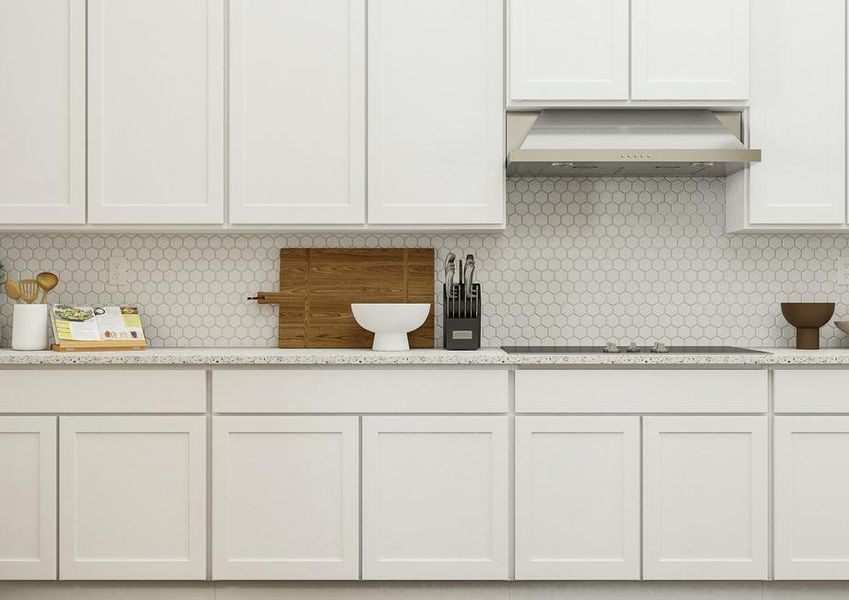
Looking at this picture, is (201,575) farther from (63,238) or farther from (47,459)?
(63,238)

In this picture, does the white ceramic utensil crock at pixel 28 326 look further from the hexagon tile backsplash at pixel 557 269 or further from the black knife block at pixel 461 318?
the black knife block at pixel 461 318

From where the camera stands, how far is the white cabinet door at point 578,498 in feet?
8.36

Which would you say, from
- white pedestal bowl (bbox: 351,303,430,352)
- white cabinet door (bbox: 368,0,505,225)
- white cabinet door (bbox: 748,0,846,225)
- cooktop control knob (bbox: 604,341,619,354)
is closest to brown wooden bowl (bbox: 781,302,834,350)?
white cabinet door (bbox: 748,0,846,225)

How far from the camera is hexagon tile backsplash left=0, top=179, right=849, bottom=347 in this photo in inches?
122

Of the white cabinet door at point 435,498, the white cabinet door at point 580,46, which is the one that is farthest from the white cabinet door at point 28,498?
the white cabinet door at point 580,46

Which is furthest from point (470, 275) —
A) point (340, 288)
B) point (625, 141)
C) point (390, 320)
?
point (625, 141)

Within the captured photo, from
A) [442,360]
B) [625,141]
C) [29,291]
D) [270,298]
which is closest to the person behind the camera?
[442,360]

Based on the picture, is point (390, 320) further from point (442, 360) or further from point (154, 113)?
point (154, 113)

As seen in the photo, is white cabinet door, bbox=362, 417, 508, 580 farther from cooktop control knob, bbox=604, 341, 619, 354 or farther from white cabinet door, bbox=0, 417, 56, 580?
white cabinet door, bbox=0, 417, 56, 580

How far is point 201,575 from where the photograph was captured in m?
2.57

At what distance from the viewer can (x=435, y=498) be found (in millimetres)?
2562

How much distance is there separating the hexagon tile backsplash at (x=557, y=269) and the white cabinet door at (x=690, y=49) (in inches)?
18.7

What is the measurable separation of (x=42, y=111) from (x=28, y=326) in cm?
79

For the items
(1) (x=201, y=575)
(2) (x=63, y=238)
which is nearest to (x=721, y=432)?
(1) (x=201, y=575)
